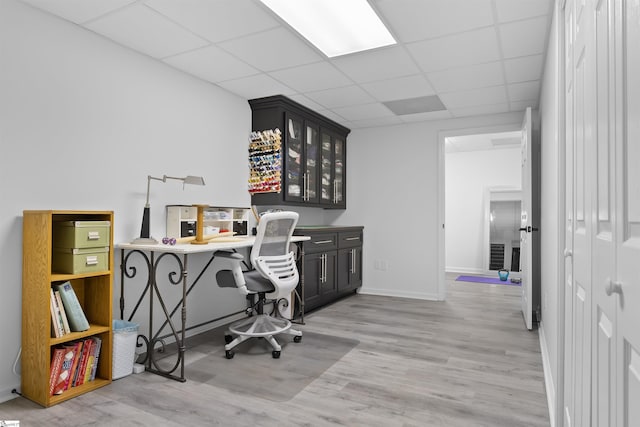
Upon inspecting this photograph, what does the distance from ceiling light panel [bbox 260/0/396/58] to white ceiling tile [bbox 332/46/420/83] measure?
99mm

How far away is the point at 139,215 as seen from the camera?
2916 millimetres

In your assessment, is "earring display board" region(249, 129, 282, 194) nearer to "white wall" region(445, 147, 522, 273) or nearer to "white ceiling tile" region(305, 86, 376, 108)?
"white ceiling tile" region(305, 86, 376, 108)

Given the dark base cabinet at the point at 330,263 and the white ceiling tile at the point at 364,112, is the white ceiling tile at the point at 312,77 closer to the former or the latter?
the white ceiling tile at the point at 364,112

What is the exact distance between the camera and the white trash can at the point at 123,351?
243 cm

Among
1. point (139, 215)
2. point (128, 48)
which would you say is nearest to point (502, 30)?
point (128, 48)

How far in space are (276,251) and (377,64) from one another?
1667 millimetres

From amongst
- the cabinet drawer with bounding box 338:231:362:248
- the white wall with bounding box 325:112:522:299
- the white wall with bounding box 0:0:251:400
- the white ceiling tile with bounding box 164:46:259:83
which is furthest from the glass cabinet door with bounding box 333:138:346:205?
the white ceiling tile with bounding box 164:46:259:83

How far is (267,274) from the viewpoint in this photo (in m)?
2.89

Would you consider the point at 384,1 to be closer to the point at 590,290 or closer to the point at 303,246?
the point at 590,290

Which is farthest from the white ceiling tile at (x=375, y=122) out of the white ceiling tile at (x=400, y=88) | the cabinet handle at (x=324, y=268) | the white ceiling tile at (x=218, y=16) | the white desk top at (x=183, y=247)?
the white desk top at (x=183, y=247)

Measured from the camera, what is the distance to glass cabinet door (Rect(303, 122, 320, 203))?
14.5ft

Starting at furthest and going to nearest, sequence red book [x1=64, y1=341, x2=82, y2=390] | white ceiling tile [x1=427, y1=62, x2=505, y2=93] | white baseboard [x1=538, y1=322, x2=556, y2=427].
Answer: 1. white ceiling tile [x1=427, y1=62, x2=505, y2=93]
2. red book [x1=64, y1=341, x2=82, y2=390]
3. white baseboard [x1=538, y1=322, x2=556, y2=427]

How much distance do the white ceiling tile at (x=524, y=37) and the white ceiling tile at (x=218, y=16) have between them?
150 cm

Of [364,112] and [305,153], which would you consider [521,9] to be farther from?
[305,153]
